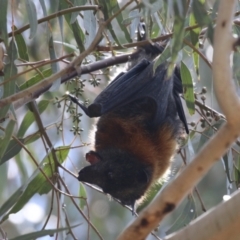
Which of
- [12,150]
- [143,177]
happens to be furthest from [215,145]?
[143,177]

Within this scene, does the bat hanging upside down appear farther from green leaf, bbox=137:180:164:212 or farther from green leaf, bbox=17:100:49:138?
green leaf, bbox=17:100:49:138

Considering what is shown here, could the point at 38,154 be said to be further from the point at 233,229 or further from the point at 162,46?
the point at 233,229

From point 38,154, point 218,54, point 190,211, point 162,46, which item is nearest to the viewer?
point 218,54

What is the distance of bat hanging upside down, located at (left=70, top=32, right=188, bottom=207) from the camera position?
8.67 ft

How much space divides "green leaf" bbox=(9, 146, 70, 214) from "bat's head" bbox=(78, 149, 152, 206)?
0.12m

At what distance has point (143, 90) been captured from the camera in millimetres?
2691

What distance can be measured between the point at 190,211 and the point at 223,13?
4.39 feet

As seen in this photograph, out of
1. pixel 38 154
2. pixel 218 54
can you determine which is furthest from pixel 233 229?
pixel 38 154

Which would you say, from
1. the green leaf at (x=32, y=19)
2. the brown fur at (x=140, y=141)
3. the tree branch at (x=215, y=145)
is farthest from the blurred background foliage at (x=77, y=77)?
the tree branch at (x=215, y=145)

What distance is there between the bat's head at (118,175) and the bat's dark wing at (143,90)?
0.22 meters

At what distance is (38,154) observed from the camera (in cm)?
422

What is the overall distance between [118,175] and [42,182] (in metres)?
0.31

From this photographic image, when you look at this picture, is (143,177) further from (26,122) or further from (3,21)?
(3,21)

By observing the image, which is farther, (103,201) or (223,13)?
(103,201)
